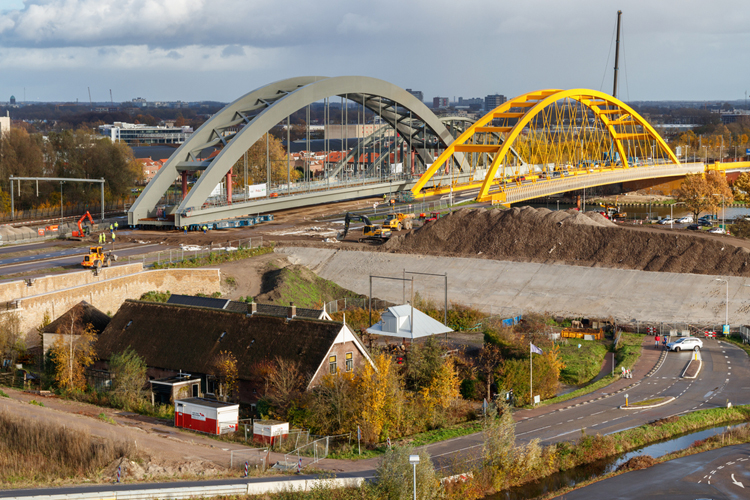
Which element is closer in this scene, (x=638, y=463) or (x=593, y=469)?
(x=638, y=463)

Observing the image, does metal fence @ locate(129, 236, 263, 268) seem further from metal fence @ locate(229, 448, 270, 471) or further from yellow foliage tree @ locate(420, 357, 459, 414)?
metal fence @ locate(229, 448, 270, 471)

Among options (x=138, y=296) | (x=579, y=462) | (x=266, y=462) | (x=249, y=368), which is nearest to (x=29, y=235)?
(x=138, y=296)

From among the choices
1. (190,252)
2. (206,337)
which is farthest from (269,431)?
(190,252)

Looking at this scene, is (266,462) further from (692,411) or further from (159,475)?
(692,411)

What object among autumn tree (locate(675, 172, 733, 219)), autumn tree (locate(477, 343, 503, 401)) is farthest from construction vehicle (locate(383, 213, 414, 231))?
autumn tree (locate(675, 172, 733, 219))

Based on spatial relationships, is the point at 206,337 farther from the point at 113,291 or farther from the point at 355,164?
the point at 355,164

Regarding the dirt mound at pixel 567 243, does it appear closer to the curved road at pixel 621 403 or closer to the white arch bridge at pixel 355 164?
the curved road at pixel 621 403

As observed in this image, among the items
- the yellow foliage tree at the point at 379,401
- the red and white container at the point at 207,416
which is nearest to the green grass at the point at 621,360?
the yellow foliage tree at the point at 379,401
